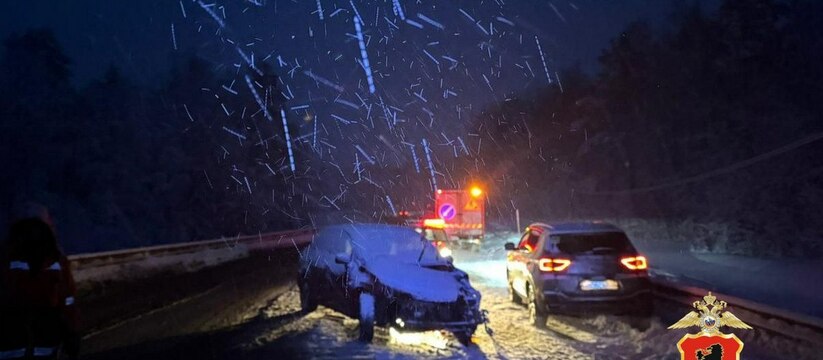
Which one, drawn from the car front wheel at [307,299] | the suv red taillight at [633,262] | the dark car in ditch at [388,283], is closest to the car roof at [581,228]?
the suv red taillight at [633,262]

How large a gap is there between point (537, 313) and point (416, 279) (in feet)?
7.43

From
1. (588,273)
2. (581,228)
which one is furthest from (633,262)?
(581,228)

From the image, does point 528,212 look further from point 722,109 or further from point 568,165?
point 722,109

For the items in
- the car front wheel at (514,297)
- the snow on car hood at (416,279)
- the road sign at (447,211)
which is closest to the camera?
the snow on car hood at (416,279)

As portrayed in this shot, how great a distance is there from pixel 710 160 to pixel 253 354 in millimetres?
26015

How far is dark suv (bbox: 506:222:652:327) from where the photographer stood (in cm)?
1133

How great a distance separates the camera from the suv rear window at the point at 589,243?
38.1 ft

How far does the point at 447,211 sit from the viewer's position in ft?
105

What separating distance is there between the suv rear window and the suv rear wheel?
90 cm

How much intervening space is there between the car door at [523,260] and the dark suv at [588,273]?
2.30 ft

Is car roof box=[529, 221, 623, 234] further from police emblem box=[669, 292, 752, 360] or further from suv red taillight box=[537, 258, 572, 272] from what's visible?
police emblem box=[669, 292, 752, 360]

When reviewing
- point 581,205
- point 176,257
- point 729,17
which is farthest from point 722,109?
point 176,257

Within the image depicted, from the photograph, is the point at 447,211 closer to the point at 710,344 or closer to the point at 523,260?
the point at 523,260

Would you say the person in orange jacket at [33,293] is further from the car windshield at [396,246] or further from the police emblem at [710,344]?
the car windshield at [396,246]
